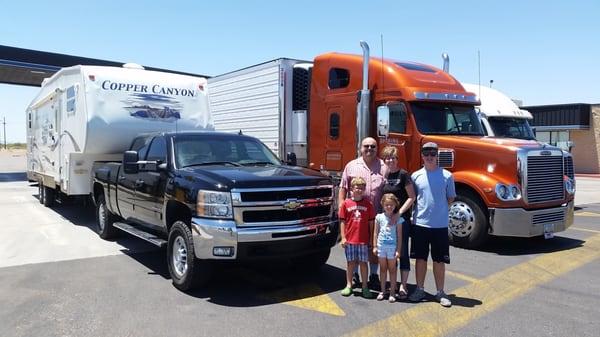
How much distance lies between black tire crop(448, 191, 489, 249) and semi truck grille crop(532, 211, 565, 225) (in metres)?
0.74

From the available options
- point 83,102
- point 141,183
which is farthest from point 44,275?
point 83,102

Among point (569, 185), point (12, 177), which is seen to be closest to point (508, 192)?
point (569, 185)

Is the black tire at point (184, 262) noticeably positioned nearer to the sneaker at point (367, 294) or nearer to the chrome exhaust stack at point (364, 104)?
the sneaker at point (367, 294)

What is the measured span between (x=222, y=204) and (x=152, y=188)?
67.9 inches

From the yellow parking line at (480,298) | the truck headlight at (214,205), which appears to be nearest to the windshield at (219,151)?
the truck headlight at (214,205)

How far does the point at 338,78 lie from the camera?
10.1 meters

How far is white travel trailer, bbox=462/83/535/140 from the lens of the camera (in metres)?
11.6

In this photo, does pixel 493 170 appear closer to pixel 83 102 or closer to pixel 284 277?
pixel 284 277

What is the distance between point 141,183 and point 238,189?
2252mm

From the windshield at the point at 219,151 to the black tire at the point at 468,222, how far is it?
3.16m

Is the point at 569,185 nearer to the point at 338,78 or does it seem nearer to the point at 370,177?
the point at 338,78

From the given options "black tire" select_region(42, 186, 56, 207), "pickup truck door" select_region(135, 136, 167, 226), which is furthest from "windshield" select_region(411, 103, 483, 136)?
"black tire" select_region(42, 186, 56, 207)

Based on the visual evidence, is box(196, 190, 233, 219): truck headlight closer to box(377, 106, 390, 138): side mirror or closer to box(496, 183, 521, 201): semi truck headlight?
box(377, 106, 390, 138): side mirror

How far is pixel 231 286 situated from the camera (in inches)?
239
